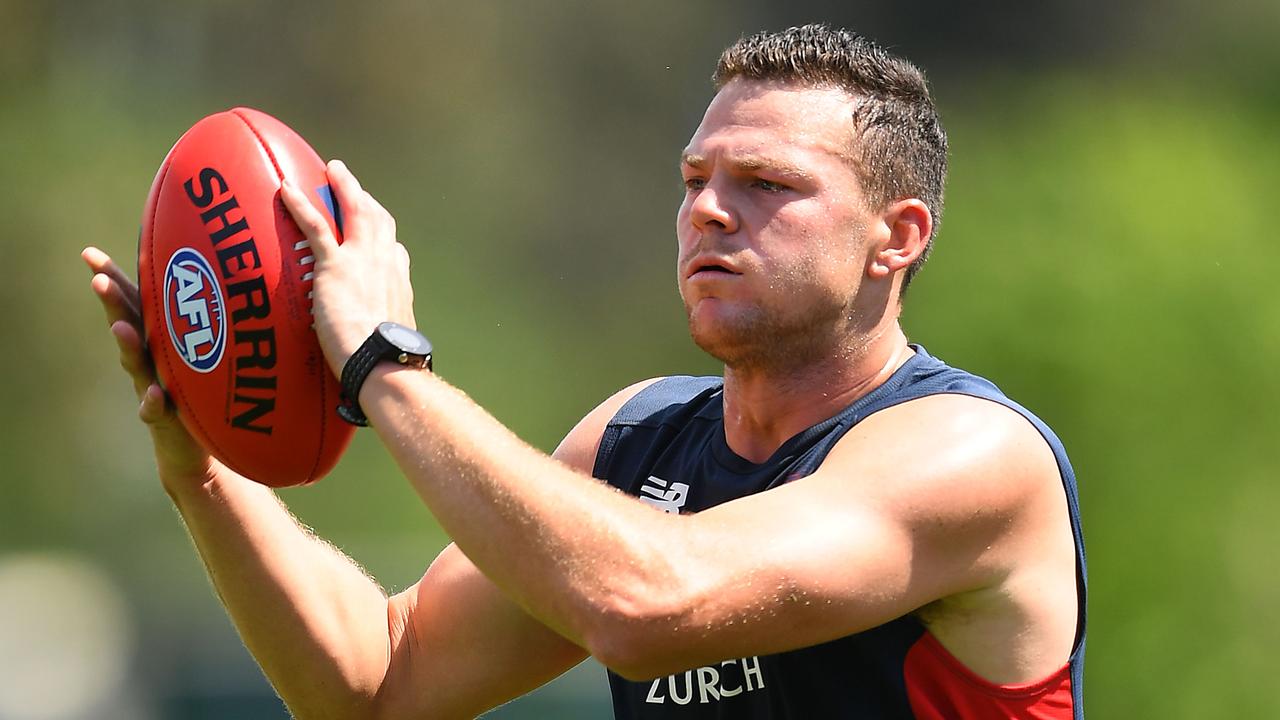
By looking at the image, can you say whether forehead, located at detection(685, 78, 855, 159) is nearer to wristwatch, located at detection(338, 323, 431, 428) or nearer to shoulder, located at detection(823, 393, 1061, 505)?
shoulder, located at detection(823, 393, 1061, 505)

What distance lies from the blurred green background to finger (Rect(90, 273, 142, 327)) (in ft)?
12.5

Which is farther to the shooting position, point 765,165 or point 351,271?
point 765,165

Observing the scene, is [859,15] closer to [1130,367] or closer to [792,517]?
[1130,367]

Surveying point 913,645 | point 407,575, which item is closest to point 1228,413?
point 407,575

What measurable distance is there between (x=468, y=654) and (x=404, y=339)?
0.96 metres

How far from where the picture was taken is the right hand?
9.57 ft

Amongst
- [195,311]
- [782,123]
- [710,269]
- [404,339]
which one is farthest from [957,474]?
[195,311]

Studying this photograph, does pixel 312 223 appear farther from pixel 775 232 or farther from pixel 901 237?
pixel 901 237

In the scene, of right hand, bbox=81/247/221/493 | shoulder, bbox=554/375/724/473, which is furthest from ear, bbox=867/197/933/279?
right hand, bbox=81/247/221/493

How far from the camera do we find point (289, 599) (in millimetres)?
3213

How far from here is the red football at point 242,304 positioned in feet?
9.05

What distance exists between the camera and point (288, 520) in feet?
10.8

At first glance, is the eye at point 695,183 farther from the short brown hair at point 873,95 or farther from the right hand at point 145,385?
the right hand at point 145,385

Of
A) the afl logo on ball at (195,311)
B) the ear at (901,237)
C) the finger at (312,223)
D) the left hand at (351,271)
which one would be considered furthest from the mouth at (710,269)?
the afl logo on ball at (195,311)
